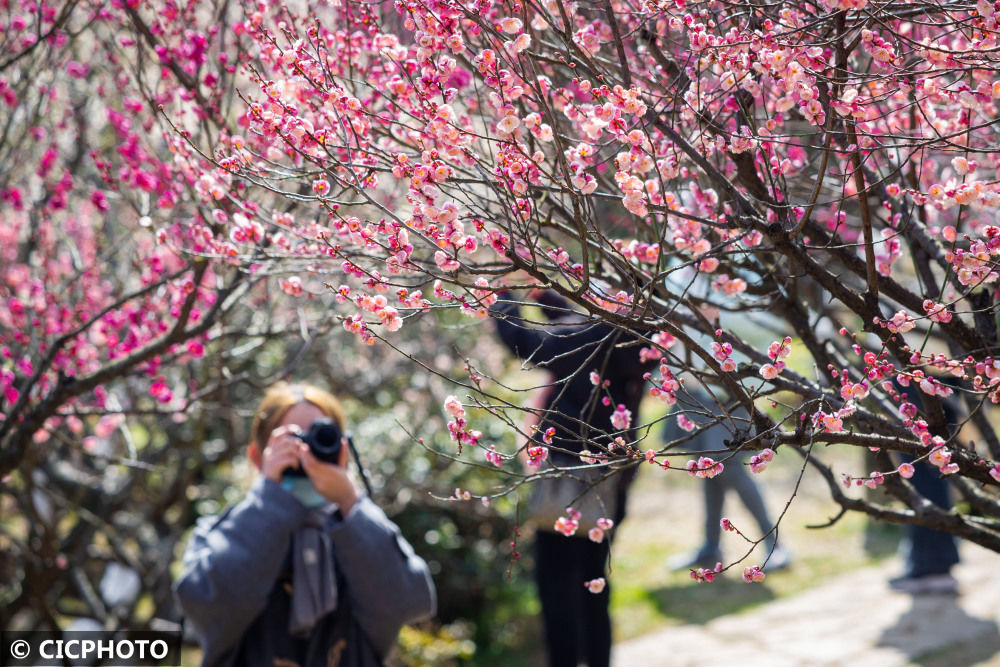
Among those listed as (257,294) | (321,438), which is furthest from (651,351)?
(257,294)

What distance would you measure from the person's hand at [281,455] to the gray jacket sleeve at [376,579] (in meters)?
0.25

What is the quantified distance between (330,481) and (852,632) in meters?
3.43

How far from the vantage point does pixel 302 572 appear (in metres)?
2.81

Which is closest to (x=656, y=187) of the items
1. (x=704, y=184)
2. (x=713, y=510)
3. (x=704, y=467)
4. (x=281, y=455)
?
(x=704, y=184)

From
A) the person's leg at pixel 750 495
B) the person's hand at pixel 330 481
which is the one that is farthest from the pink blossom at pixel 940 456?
the person's leg at pixel 750 495

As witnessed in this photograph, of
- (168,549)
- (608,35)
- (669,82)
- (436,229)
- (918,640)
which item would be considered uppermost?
(608,35)

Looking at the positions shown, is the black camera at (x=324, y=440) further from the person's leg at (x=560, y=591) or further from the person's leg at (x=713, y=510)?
the person's leg at (x=713, y=510)

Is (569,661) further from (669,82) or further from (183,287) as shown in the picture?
(669,82)

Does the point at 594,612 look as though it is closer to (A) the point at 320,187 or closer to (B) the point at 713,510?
(B) the point at 713,510

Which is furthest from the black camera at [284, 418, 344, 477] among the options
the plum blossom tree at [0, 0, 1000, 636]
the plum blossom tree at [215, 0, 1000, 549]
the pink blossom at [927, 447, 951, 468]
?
the pink blossom at [927, 447, 951, 468]

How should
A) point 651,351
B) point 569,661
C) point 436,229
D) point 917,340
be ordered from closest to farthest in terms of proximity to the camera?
point 436,229, point 651,351, point 569,661, point 917,340

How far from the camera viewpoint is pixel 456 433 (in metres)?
2.03

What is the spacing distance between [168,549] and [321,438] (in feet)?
6.78

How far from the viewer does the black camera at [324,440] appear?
294 centimetres
